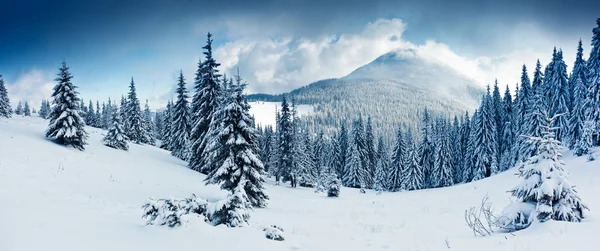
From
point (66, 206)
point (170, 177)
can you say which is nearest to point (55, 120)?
point (170, 177)

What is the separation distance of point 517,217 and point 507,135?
189 ft

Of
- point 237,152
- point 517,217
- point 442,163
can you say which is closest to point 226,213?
point 517,217

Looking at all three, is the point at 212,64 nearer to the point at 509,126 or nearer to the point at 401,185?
the point at 401,185

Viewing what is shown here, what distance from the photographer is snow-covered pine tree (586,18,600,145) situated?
97.9 ft

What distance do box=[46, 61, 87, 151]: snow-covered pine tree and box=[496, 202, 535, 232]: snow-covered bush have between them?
1030 inches

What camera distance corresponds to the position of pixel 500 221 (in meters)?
7.78

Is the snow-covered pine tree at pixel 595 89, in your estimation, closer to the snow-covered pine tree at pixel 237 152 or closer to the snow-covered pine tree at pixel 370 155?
the snow-covered pine tree at pixel 237 152

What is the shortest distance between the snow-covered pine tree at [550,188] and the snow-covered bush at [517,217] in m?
0.21

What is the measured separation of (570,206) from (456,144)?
67.5 meters

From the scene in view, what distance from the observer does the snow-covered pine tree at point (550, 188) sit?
7.02 metres

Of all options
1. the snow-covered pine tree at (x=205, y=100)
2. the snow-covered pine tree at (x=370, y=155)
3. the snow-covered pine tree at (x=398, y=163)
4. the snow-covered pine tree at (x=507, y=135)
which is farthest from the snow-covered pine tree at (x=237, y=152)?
the snow-covered pine tree at (x=370, y=155)

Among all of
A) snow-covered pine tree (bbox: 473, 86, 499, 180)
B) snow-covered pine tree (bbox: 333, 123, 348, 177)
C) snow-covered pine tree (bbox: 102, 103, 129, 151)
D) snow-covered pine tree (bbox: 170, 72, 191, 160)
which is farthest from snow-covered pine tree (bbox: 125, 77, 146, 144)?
snow-covered pine tree (bbox: 473, 86, 499, 180)

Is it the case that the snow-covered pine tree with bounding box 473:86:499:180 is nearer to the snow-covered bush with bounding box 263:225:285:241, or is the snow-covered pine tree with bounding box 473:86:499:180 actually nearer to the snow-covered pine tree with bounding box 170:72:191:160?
the snow-covered pine tree with bounding box 170:72:191:160

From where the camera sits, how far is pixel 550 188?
691cm
